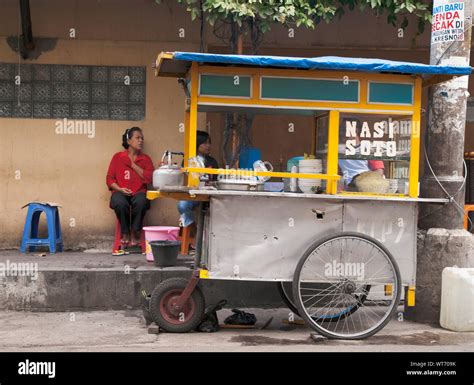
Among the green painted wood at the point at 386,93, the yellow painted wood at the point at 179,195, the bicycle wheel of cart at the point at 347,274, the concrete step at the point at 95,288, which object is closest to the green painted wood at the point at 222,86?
the yellow painted wood at the point at 179,195

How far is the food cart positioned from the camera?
6652 millimetres

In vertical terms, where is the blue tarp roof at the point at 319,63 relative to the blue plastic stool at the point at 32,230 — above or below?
above

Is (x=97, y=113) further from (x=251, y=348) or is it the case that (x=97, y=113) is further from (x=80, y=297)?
(x=251, y=348)

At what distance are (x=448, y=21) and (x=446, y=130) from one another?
40.9 inches

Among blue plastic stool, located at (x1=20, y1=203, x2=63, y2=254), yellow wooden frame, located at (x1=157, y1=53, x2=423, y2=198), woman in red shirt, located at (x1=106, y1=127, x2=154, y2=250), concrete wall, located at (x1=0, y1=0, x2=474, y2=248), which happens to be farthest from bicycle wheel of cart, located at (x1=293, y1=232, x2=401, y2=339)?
blue plastic stool, located at (x1=20, y1=203, x2=63, y2=254)

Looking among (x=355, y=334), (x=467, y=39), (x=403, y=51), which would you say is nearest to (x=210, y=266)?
(x=355, y=334)

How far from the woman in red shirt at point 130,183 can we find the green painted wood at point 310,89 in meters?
3.02

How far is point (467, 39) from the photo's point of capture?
24.5ft

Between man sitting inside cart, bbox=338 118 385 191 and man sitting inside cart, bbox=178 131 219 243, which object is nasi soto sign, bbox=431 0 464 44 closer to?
man sitting inside cart, bbox=338 118 385 191

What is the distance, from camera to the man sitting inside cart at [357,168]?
6.91m

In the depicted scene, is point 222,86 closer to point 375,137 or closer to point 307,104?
point 307,104

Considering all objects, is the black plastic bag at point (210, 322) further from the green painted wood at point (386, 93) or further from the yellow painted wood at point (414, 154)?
the green painted wood at point (386, 93)

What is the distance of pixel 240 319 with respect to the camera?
A: 7289mm

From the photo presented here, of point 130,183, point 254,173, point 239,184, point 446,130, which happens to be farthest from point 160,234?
point 446,130
